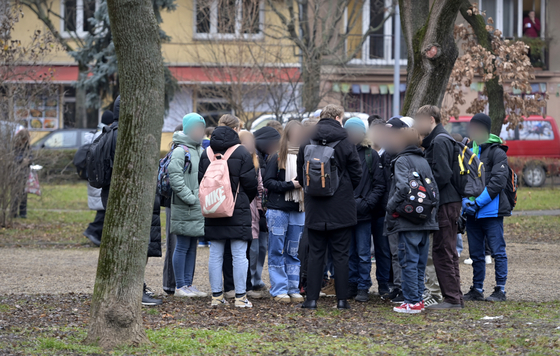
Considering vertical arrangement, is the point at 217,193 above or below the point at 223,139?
below

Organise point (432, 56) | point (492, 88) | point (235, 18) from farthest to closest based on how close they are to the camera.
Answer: point (235, 18), point (492, 88), point (432, 56)

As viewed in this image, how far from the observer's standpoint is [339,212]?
6680 millimetres

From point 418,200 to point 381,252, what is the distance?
142 cm

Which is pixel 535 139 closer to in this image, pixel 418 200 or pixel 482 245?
pixel 482 245

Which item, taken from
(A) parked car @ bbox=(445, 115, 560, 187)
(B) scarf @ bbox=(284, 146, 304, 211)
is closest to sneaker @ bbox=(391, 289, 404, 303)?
(B) scarf @ bbox=(284, 146, 304, 211)

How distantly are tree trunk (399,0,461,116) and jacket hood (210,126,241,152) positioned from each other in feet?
10.5

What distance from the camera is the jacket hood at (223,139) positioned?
689cm

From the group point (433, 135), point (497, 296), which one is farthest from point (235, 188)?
point (497, 296)

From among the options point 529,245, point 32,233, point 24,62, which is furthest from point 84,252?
point 529,245

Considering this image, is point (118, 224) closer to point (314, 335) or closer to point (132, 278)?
point (132, 278)

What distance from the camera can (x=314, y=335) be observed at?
5703 millimetres

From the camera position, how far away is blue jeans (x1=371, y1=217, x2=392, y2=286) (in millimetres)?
7609

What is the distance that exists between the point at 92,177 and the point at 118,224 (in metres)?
1.94

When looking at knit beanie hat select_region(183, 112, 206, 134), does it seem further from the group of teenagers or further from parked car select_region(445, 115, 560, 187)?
parked car select_region(445, 115, 560, 187)
